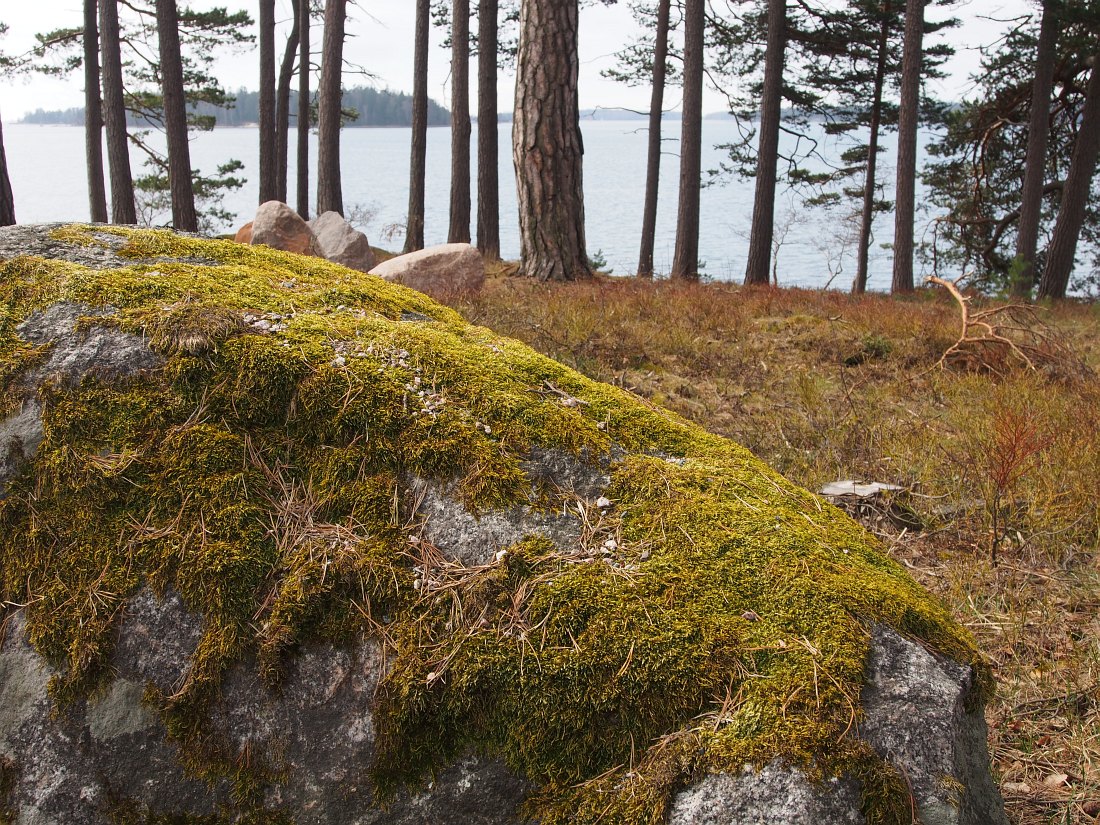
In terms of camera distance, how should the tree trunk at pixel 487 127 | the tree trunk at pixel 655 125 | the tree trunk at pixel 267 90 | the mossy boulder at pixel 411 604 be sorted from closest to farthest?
the mossy boulder at pixel 411 604
the tree trunk at pixel 487 127
the tree trunk at pixel 655 125
the tree trunk at pixel 267 90

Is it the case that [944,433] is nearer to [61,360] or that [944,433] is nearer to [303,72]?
[61,360]

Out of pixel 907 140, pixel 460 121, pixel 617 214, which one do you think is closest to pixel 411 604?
pixel 907 140

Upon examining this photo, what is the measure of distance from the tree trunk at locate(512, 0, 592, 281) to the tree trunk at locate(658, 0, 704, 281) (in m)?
4.00

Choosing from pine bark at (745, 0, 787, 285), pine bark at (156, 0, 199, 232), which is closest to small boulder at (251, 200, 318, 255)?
pine bark at (156, 0, 199, 232)

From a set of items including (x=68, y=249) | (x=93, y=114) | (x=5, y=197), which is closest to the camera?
(x=68, y=249)

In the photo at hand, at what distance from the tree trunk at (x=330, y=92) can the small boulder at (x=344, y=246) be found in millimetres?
4439

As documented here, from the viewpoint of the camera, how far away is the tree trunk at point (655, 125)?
1850cm

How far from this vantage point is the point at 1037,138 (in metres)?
15.6

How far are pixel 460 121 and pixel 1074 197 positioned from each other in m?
13.7

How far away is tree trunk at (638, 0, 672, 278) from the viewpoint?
18500 mm

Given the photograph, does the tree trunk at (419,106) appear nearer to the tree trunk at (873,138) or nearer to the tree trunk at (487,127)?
the tree trunk at (487,127)

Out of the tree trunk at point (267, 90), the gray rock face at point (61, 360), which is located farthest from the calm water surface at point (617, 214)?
the gray rock face at point (61, 360)

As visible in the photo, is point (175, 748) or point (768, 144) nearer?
point (175, 748)

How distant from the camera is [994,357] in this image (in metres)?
6.71
